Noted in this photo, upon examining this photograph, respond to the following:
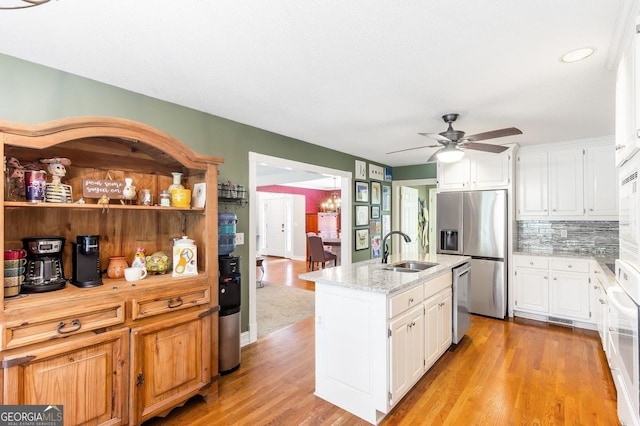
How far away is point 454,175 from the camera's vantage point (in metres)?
4.67

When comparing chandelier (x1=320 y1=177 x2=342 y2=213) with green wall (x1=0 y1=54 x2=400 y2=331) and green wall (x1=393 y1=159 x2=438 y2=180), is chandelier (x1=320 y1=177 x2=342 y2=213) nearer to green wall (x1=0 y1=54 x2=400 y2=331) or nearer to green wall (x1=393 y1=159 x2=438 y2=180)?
green wall (x1=393 y1=159 x2=438 y2=180)

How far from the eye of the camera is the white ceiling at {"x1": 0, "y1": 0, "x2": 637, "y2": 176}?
154cm

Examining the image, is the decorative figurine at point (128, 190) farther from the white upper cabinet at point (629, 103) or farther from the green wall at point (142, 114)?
the white upper cabinet at point (629, 103)

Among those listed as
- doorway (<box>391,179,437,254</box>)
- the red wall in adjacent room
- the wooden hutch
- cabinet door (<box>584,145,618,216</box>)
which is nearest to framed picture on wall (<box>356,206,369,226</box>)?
doorway (<box>391,179,437,254</box>)

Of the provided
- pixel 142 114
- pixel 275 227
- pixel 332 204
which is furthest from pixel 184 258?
pixel 275 227

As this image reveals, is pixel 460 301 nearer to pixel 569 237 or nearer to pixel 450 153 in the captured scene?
pixel 450 153

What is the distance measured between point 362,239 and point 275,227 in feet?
20.9

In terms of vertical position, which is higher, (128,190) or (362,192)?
(362,192)

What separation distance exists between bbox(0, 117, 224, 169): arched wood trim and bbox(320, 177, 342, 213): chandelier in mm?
8363

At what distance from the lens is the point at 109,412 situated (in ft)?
6.09

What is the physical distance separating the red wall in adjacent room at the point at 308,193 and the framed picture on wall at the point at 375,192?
5145 millimetres

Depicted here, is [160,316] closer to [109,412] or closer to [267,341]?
[109,412]

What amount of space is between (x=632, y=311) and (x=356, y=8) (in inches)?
74.1

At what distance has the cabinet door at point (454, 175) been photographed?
4.58 m
